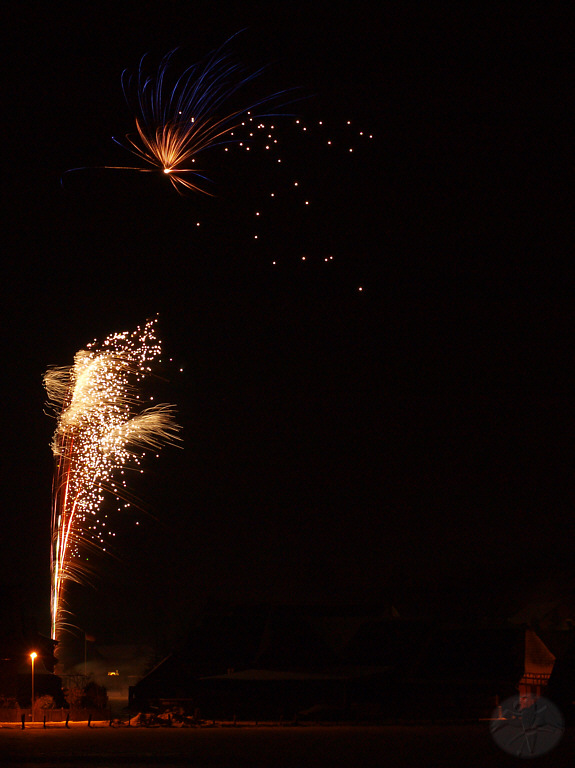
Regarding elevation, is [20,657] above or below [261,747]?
above

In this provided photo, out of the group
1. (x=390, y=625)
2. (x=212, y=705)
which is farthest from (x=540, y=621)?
(x=212, y=705)

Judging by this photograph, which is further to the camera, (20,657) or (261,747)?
(20,657)

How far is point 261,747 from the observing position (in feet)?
91.4

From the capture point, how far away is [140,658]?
94.1 metres

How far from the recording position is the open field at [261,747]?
2364 centimetres

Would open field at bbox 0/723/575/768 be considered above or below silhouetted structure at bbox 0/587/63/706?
below

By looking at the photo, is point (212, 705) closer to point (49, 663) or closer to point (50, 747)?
point (49, 663)

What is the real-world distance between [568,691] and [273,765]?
991 inches

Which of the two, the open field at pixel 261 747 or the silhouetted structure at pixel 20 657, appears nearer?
the open field at pixel 261 747

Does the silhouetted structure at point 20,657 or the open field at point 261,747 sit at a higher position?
the silhouetted structure at point 20,657

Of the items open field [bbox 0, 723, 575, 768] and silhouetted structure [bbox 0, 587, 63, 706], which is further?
silhouetted structure [bbox 0, 587, 63, 706]

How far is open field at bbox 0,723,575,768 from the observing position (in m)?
23.6

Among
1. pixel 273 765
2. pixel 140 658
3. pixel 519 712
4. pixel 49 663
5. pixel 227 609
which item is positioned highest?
pixel 140 658

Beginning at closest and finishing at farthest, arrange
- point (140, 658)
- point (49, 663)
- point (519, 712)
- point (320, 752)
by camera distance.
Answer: point (320, 752) < point (519, 712) < point (49, 663) < point (140, 658)
